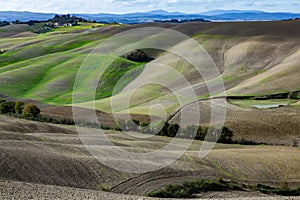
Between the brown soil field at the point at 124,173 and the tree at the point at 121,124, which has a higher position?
the brown soil field at the point at 124,173

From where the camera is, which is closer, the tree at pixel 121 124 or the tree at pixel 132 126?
the tree at pixel 132 126

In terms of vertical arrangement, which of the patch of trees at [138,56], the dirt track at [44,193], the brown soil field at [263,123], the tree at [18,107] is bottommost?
the tree at [18,107]

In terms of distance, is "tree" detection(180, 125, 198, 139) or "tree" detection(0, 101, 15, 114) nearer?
"tree" detection(180, 125, 198, 139)

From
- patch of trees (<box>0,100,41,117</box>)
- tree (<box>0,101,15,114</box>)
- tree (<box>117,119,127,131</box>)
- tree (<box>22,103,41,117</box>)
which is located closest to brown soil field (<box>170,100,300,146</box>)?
tree (<box>117,119,127,131</box>)

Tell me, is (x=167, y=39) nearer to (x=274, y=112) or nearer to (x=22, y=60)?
(x=22, y=60)

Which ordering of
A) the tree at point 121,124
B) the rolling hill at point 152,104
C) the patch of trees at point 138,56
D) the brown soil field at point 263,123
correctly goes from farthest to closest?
the patch of trees at point 138,56 < the tree at point 121,124 < the brown soil field at point 263,123 < the rolling hill at point 152,104

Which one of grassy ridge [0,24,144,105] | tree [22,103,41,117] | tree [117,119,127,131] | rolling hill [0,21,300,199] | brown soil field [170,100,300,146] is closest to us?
rolling hill [0,21,300,199]

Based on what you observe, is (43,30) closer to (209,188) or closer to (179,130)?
(179,130)

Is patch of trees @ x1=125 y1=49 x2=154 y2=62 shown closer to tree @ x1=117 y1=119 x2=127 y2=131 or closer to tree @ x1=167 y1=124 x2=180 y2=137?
tree @ x1=117 y1=119 x2=127 y2=131

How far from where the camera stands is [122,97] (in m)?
67.1

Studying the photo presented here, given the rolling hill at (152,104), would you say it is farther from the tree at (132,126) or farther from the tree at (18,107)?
the tree at (18,107)

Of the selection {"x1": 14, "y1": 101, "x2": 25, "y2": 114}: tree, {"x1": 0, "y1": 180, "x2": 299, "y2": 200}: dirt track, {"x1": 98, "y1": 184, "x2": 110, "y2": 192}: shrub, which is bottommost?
{"x1": 14, "y1": 101, "x2": 25, "y2": 114}: tree

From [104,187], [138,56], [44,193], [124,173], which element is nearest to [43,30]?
[138,56]

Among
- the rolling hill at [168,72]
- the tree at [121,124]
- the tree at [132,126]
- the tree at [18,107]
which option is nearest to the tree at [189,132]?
the rolling hill at [168,72]
